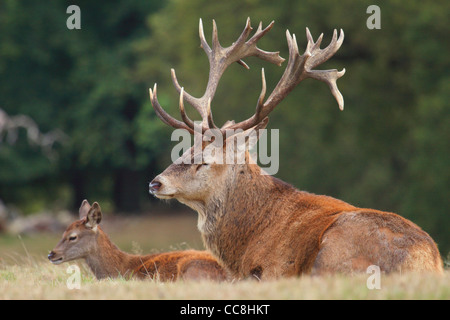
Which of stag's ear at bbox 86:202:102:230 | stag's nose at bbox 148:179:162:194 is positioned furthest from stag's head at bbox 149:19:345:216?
stag's ear at bbox 86:202:102:230

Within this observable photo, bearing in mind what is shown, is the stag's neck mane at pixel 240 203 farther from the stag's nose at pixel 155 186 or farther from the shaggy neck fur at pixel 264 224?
the stag's nose at pixel 155 186

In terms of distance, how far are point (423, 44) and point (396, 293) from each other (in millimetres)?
16170

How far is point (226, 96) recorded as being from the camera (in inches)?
1011

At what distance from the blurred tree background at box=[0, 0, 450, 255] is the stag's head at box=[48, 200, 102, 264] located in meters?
12.2

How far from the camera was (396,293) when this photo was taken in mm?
5414

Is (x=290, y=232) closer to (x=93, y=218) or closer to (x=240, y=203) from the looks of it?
(x=240, y=203)

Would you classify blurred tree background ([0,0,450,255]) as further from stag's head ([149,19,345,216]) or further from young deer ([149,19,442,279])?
Result: young deer ([149,19,442,279])

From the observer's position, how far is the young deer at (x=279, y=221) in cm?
630

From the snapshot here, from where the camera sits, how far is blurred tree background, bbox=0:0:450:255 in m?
20.9

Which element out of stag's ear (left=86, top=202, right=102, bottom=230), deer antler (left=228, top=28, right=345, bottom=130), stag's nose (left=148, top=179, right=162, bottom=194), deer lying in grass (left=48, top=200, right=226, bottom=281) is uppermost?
deer antler (left=228, top=28, right=345, bottom=130)

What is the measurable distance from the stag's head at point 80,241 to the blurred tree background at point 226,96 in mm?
12209

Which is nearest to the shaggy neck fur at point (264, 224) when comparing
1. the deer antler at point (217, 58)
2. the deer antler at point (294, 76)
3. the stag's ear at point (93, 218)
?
the deer antler at point (294, 76)

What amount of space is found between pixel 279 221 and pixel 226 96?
18.5 meters
